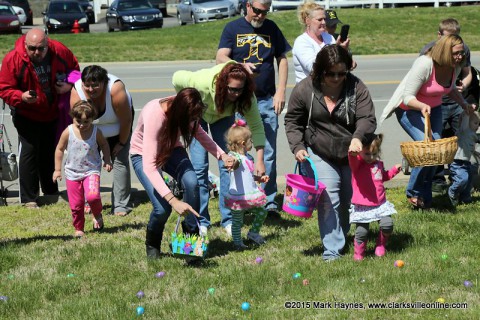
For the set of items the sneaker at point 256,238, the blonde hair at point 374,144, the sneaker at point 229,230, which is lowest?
the sneaker at point 229,230

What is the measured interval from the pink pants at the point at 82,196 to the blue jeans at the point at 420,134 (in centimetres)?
286

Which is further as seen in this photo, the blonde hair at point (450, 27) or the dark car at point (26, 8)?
the dark car at point (26, 8)

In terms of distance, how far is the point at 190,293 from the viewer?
6086 millimetres

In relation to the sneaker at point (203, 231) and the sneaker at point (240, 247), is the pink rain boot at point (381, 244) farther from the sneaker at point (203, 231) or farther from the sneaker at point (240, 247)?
the sneaker at point (203, 231)

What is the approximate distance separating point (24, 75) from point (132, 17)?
85.6ft

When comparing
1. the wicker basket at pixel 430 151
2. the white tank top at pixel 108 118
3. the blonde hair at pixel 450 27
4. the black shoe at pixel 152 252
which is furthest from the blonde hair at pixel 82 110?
the blonde hair at pixel 450 27

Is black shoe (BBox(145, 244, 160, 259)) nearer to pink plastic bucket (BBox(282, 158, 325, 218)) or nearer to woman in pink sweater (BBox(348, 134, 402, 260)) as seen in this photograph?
pink plastic bucket (BBox(282, 158, 325, 218))

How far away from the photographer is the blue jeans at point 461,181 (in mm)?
8359

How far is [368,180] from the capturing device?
6695 mm

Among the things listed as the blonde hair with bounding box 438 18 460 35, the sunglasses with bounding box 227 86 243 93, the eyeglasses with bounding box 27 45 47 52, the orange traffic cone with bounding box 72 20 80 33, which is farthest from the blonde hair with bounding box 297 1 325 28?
the orange traffic cone with bounding box 72 20 80 33

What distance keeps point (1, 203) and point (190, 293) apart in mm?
3981

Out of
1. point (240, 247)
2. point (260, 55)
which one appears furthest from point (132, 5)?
point (240, 247)

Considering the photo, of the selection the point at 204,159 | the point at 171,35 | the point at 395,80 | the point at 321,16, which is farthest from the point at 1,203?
the point at 171,35

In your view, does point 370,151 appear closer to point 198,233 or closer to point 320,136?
point 320,136
